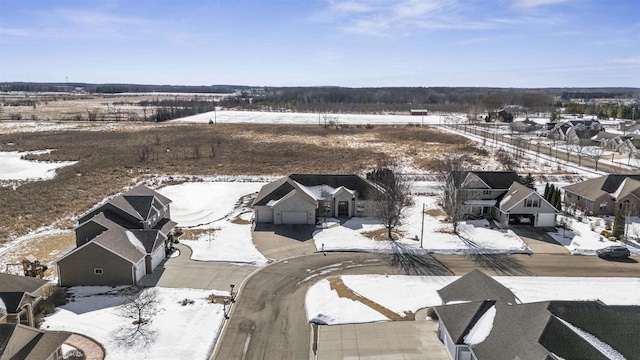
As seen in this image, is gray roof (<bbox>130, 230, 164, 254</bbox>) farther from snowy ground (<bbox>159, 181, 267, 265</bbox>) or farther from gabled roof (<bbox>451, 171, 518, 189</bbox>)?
gabled roof (<bbox>451, 171, 518, 189</bbox>)

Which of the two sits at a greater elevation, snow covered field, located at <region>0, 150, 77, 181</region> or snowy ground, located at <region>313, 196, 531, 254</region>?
snow covered field, located at <region>0, 150, 77, 181</region>

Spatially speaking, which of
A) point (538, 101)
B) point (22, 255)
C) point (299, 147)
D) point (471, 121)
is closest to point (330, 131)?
point (299, 147)

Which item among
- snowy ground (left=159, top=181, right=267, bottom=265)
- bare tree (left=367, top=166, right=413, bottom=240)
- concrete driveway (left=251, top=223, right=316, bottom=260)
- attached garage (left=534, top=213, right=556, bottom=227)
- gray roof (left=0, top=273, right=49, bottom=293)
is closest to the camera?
gray roof (left=0, top=273, right=49, bottom=293)

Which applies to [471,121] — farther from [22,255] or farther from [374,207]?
[22,255]

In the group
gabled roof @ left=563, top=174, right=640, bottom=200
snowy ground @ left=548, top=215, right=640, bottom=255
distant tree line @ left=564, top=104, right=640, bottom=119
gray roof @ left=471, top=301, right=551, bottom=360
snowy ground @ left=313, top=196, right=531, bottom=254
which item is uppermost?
distant tree line @ left=564, top=104, right=640, bottom=119

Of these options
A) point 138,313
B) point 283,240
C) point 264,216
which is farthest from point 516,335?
point 264,216

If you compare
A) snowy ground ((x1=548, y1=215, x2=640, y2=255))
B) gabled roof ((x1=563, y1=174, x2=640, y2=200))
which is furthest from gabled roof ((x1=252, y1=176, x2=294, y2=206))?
gabled roof ((x1=563, y1=174, x2=640, y2=200))
